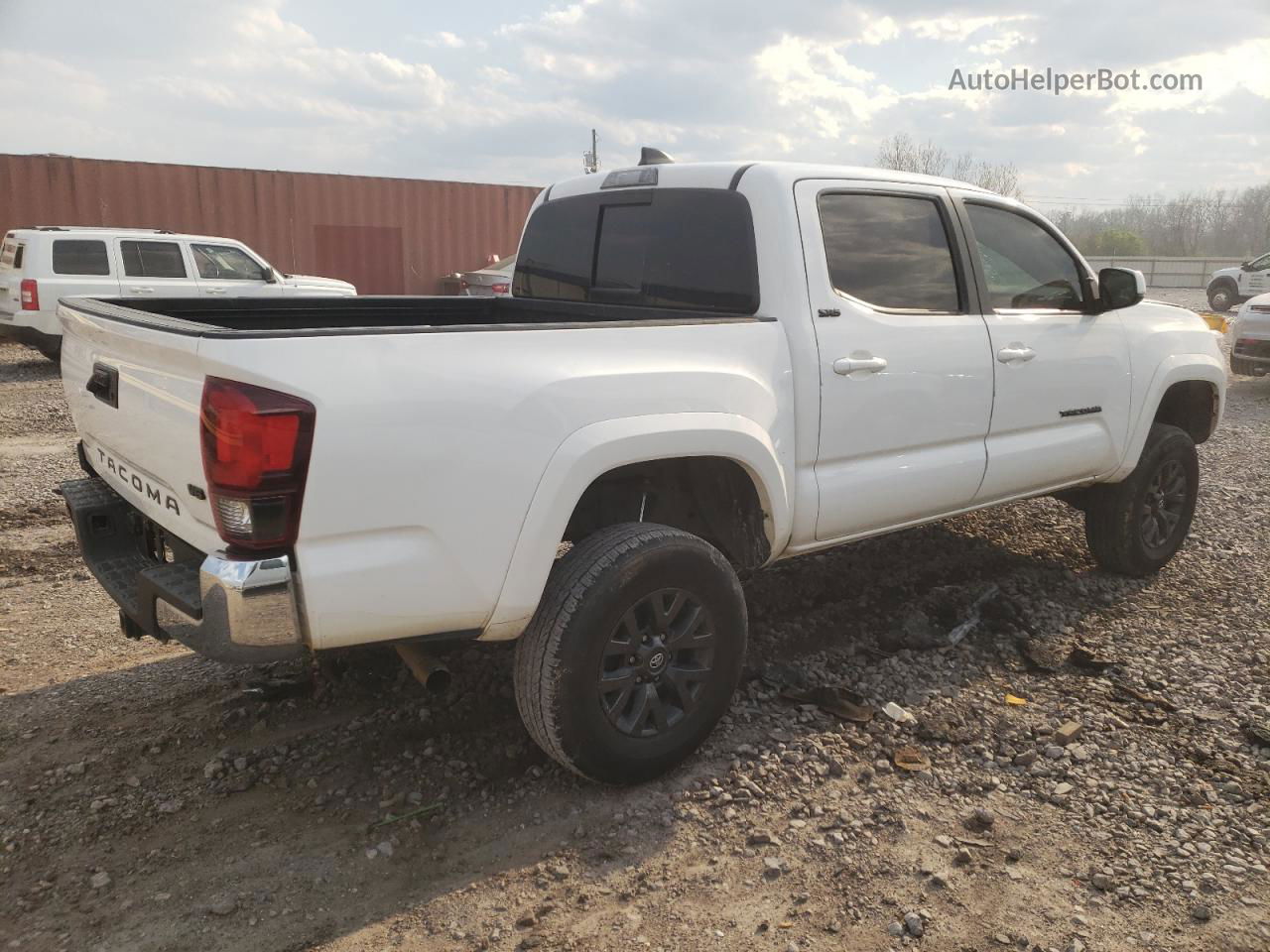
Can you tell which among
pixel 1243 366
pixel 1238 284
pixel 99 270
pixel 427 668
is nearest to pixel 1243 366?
pixel 1243 366

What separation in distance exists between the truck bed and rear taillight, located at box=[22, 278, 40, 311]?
371 inches

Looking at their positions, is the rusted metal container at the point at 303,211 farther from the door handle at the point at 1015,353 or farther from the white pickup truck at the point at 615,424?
the door handle at the point at 1015,353

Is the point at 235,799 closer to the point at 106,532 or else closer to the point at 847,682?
the point at 106,532

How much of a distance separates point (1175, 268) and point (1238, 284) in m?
23.5

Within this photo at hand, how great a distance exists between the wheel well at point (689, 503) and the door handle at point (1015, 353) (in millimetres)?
1356

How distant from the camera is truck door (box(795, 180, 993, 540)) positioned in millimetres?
3381

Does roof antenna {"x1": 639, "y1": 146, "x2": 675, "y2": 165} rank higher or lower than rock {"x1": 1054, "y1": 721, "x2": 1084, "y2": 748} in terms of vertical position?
higher

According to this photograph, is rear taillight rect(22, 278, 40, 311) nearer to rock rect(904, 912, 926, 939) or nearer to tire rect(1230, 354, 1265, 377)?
rock rect(904, 912, 926, 939)

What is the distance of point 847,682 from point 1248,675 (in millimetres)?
1618

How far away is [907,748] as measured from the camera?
10.8 feet

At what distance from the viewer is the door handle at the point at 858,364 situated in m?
3.34

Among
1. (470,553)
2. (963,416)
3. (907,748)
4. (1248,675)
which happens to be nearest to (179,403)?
(470,553)

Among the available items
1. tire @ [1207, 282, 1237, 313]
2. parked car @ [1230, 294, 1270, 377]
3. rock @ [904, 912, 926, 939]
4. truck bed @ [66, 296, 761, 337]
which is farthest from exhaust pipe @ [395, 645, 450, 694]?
tire @ [1207, 282, 1237, 313]

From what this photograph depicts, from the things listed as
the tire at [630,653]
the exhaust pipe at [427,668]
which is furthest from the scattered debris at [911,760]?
the exhaust pipe at [427,668]
